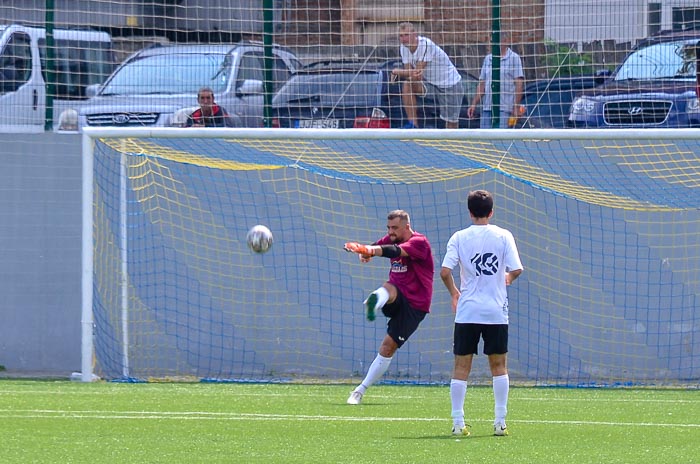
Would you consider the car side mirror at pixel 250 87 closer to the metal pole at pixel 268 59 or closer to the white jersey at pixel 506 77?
the metal pole at pixel 268 59

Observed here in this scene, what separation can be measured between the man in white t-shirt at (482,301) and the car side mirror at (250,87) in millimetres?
6222

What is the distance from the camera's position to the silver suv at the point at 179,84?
14617 millimetres

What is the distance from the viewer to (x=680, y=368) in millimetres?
13250

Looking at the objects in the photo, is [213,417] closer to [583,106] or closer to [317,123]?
[317,123]

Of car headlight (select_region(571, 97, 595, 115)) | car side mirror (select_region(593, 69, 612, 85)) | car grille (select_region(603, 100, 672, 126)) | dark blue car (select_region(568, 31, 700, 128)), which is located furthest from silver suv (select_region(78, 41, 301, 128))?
car grille (select_region(603, 100, 672, 126))

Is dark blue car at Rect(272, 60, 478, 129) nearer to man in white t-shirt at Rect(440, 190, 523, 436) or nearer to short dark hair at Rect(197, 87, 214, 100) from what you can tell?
short dark hair at Rect(197, 87, 214, 100)

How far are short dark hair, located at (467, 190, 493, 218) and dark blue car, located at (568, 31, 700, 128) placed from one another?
5574 millimetres

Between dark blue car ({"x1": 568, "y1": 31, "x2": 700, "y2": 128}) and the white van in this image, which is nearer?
dark blue car ({"x1": 568, "y1": 31, "x2": 700, "y2": 128})

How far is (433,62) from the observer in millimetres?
14320

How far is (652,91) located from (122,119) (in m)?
6.03

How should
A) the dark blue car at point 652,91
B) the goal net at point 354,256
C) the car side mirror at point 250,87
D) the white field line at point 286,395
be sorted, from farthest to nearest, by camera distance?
the car side mirror at point 250,87 → the dark blue car at point 652,91 → the goal net at point 354,256 → the white field line at point 286,395

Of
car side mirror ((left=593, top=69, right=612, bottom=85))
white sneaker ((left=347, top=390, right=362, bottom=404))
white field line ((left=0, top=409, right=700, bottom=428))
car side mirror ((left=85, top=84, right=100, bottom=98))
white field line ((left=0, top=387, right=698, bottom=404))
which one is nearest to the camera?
white field line ((left=0, top=409, right=700, bottom=428))

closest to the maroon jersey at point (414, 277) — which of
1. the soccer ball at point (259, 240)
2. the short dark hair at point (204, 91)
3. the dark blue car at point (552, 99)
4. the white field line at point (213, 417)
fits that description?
the soccer ball at point (259, 240)

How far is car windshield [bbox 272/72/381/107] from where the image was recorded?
14438 mm
